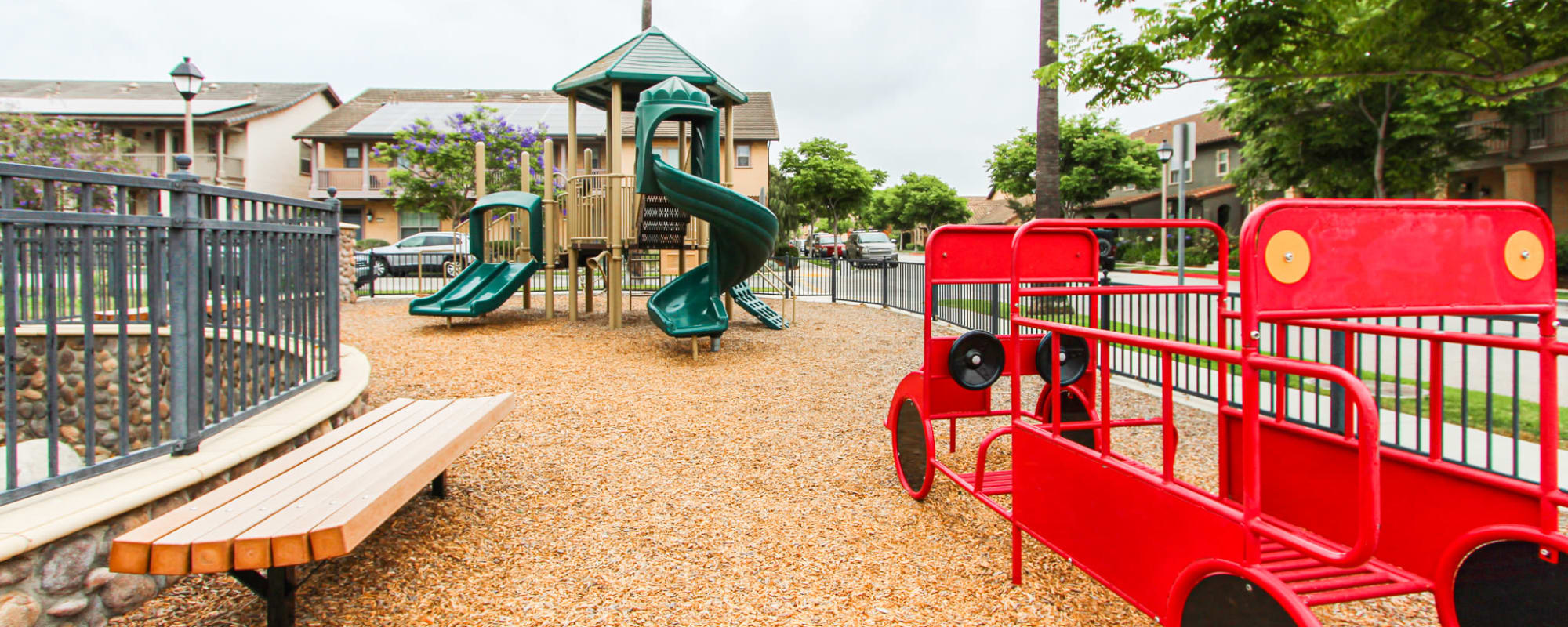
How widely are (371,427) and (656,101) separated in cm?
611

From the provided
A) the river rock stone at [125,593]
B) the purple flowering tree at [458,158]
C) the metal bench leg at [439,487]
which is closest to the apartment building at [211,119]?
the purple flowering tree at [458,158]

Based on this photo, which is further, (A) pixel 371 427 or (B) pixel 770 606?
(A) pixel 371 427

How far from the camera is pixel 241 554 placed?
2229 mm

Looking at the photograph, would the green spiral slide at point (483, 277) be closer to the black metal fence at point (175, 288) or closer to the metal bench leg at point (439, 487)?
Result: the black metal fence at point (175, 288)

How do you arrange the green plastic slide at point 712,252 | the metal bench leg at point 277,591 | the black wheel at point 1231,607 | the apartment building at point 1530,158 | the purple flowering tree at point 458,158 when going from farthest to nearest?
the purple flowering tree at point 458,158, the apartment building at point 1530,158, the green plastic slide at point 712,252, the metal bench leg at point 277,591, the black wheel at point 1231,607

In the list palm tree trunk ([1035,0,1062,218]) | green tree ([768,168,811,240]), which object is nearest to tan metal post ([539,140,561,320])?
palm tree trunk ([1035,0,1062,218])

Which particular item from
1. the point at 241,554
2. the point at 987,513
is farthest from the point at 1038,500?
the point at 241,554

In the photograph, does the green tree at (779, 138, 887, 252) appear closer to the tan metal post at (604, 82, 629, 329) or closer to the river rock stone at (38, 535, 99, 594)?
the tan metal post at (604, 82, 629, 329)

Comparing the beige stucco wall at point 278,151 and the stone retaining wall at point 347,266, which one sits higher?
the beige stucco wall at point 278,151

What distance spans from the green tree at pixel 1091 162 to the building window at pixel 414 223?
31704mm

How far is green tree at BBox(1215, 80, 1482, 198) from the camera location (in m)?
23.5

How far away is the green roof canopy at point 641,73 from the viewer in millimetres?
11672

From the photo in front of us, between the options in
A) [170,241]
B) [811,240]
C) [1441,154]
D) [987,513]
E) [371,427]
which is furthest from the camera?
[811,240]

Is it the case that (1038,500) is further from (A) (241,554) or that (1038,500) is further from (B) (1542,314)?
(A) (241,554)
